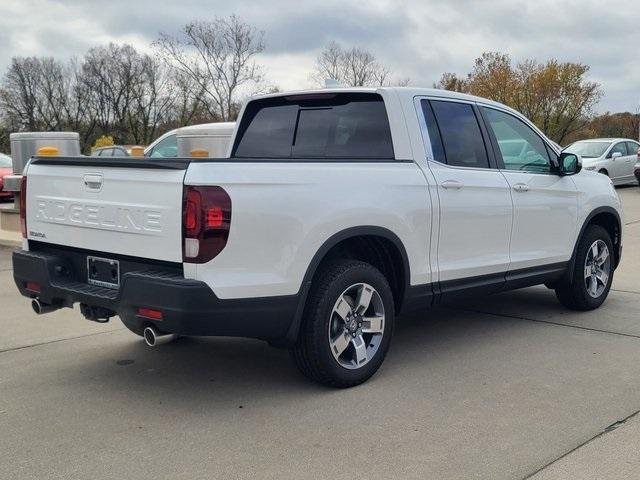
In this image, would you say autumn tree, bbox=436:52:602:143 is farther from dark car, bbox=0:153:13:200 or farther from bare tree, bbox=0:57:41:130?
bare tree, bbox=0:57:41:130

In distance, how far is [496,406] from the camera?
4.02m

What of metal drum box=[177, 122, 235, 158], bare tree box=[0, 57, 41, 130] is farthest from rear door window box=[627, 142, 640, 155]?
bare tree box=[0, 57, 41, 130]

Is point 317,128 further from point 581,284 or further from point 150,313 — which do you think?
point 581,284

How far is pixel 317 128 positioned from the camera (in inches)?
201

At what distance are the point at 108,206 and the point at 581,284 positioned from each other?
13.6 feet

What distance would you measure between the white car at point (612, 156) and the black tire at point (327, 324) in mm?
15620

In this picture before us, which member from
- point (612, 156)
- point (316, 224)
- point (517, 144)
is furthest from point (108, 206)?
point (612, 156)

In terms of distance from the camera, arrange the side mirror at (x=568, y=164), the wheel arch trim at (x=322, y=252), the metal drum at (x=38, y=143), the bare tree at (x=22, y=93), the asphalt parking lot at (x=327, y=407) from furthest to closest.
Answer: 1. the bare tree at (x=22, y=93)
2. the metal drum at (x=38, y=143)
3. the side mirror at (x=568, y=164)
4. the wheel arch trim at (x=322, y=252)
5. the asphalt parking lot at (x=327, y=407)

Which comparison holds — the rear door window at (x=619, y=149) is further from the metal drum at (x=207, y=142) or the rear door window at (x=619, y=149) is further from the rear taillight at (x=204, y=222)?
the rear taillight at (x=204, y=222)

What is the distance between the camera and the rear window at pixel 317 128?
190 inches

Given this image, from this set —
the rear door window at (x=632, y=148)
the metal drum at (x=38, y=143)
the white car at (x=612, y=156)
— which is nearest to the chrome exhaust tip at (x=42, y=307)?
the metal drum at (x=38, y=143)

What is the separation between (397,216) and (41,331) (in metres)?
3.30

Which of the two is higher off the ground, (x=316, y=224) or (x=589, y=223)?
(x=316, y=224)

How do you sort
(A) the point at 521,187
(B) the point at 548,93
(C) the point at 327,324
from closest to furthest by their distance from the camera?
(C) the point at 327,324 → (A) the point at 521,187 → (B) the point at 548,93
